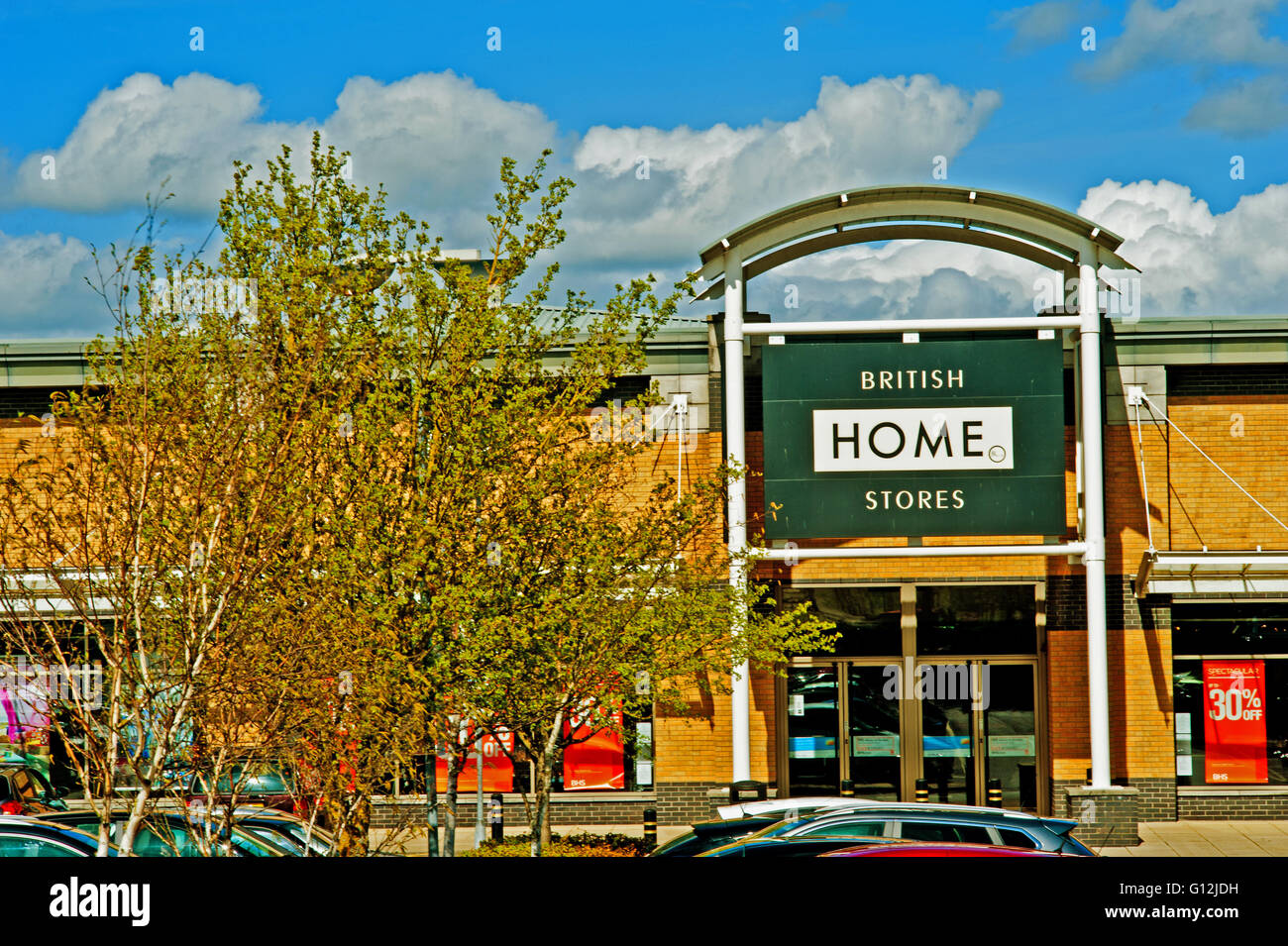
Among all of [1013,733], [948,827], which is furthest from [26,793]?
[1013,733]

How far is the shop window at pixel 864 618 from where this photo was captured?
23.5m

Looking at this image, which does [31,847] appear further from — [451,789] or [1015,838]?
[1015,838]

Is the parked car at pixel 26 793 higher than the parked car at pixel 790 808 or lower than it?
lower

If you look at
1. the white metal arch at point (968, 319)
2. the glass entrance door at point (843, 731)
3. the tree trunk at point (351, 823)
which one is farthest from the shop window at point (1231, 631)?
the tree trunk at point (351, 823)

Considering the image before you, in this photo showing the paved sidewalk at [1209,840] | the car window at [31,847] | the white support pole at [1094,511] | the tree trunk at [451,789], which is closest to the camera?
the car window at [31,847]

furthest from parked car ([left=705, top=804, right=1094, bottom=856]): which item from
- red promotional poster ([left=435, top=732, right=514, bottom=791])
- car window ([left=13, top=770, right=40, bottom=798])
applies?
car window ([left=13, top=770, right=40, bottom=798])

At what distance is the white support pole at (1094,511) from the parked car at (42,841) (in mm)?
15232

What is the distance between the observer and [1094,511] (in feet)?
71.3

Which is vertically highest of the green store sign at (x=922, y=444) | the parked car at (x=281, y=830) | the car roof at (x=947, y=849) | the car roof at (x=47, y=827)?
the green store sign at (x=922, y=444)

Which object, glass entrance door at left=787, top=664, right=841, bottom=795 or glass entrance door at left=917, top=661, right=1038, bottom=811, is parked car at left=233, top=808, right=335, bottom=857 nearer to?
glass entrance door at left=787, top=664, right=841, bottom=795

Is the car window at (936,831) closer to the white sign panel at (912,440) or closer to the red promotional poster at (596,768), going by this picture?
the white sign panel at (912,440)
